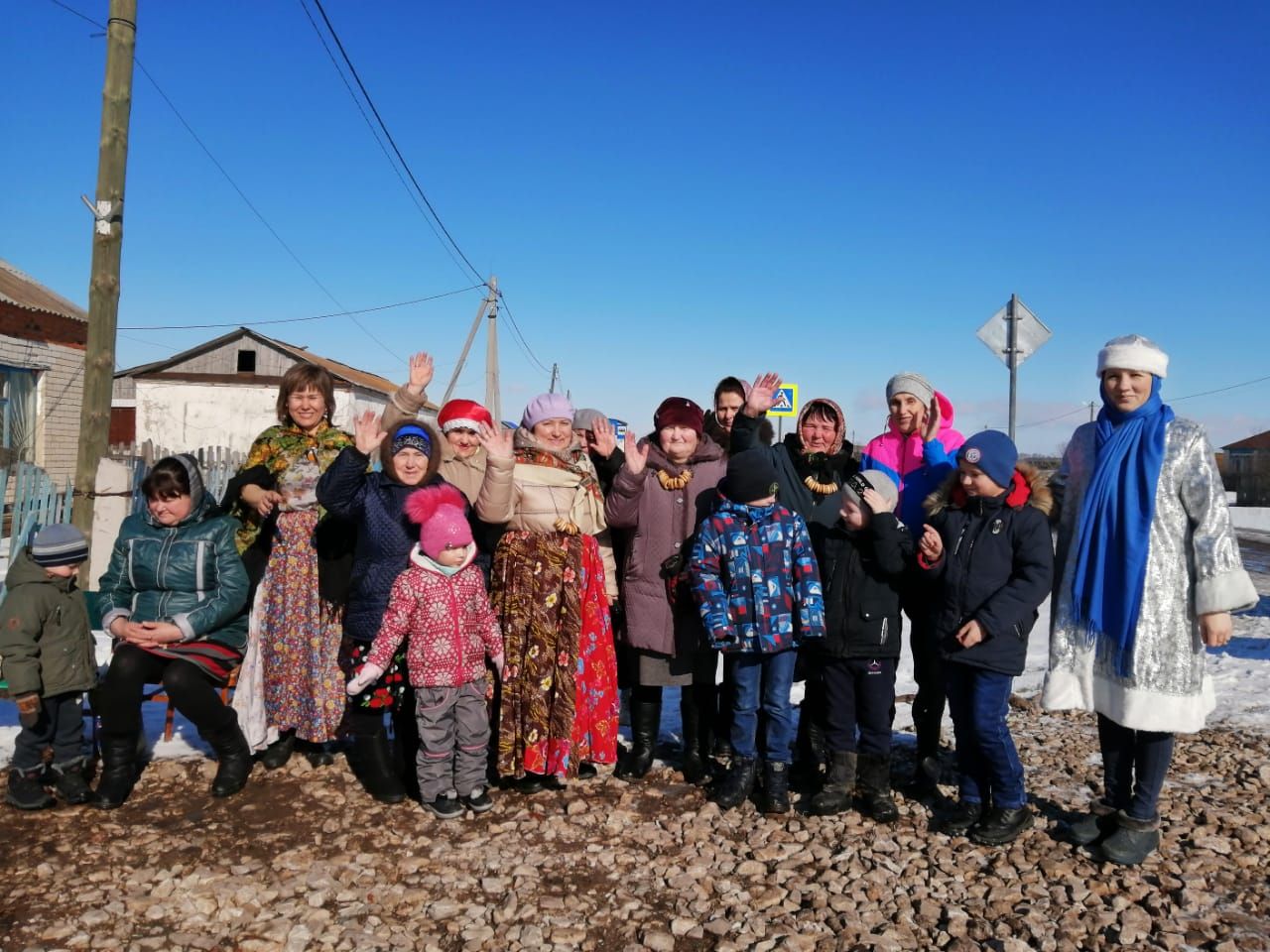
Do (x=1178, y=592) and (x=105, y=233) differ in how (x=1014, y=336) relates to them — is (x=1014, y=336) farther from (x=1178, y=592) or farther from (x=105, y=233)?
(x=105, y=233)

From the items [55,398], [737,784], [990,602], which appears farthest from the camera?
[55,398]

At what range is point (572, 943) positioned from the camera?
109 inches

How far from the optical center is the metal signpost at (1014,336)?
7988 millimetres

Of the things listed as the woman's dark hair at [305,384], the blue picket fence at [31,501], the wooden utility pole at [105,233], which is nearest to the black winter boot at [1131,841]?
the woman's dark hair at [305,384]

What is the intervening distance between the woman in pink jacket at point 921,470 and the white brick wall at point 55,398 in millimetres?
13442

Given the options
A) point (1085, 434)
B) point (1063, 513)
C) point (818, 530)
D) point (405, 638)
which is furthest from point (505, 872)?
point (1085, 434)

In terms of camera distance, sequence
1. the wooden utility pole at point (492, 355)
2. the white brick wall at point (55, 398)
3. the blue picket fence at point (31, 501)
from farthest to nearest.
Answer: the wooden utility pole at point (492, 355) < the white brick wall at point (55, 398) < the blue picket fence at point (31, 501)

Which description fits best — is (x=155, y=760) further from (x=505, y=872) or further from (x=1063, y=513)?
(x=1063, y=513)

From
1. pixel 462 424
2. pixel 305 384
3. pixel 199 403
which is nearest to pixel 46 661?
pixel 305 384

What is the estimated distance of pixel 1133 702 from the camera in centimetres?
322

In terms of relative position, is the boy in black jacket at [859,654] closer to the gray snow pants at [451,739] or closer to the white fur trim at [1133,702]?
the white fur trim at [1133,702]

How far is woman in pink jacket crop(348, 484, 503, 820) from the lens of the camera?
3643 mm

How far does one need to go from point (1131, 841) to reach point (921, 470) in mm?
1714

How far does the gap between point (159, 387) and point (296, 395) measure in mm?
29430
